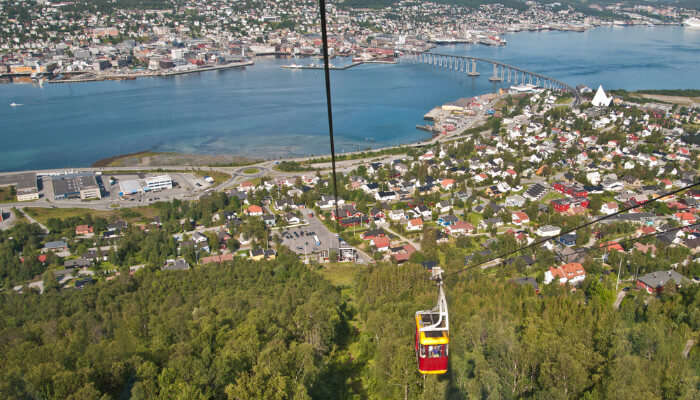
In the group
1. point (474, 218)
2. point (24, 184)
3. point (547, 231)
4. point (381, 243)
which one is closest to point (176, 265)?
point (381, 243)

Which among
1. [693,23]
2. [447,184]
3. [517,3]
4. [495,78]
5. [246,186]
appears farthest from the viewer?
[517,3]

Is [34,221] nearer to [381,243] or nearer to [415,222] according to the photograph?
[381,243]

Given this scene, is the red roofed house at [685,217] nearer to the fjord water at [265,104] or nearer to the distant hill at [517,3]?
the fjord water at [265,104]

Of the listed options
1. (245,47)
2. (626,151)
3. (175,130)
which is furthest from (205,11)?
(626,151)

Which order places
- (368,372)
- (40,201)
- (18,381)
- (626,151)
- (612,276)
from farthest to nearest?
1. (626,151)
2. (40,201)
3. (612,276)
4. (368,372)
5. (18,381)

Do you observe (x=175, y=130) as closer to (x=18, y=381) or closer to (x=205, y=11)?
(x=18, y=381)

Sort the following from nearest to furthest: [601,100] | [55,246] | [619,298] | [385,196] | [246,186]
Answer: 1. [619,298]
2. [55,246]
3. [385,196]
4. [246,186]
5. [601,100]

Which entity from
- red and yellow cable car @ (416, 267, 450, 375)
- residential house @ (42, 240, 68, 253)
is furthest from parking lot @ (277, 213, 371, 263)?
red and yellow cable car @ (416, 267, 450, 375)
